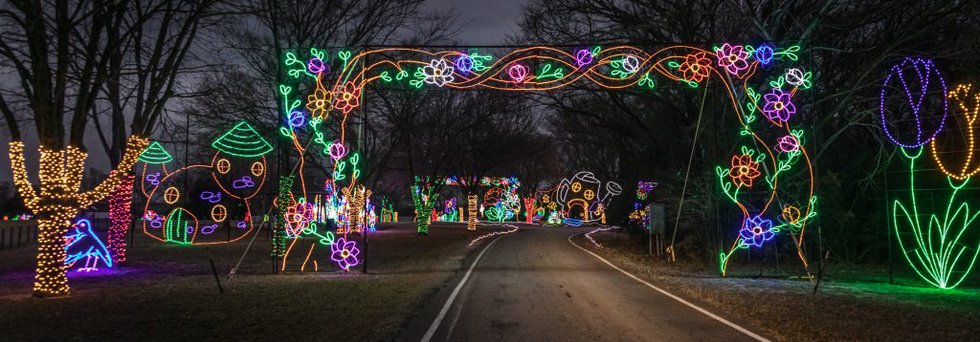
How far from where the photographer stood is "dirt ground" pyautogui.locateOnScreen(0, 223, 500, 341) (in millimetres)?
Result: 8555

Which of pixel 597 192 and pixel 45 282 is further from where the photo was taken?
pixel 597 192

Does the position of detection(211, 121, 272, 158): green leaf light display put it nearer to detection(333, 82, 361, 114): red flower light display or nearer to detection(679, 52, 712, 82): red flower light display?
detection(333, 82, 361, 114): red flower light display

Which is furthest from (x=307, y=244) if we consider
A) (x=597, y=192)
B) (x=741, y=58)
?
(x=597, y=192)

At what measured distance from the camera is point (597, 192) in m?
56.1

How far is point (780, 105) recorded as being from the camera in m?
15.6

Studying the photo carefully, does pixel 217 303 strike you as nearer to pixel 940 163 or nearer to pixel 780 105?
pixel 780 105

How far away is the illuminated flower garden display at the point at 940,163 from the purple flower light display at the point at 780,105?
77.9 inches

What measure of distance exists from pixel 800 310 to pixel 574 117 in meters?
29.4

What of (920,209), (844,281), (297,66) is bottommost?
(844,281)

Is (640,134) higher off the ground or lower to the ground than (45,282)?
higher

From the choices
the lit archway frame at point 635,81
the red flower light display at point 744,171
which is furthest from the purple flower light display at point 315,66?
the red flower light display at point 744,171

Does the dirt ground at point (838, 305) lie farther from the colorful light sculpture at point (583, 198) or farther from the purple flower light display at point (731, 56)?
the colorful light sculpture at point (583, 198)

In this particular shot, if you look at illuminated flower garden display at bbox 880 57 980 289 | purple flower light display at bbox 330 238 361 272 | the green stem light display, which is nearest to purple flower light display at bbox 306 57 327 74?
purple flower light display at bbox 330 238 361 272

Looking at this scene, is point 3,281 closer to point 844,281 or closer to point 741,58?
point 741,58
